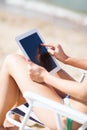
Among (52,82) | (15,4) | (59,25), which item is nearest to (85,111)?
(52,82)

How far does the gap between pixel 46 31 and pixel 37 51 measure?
5.64m

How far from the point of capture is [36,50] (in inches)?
127

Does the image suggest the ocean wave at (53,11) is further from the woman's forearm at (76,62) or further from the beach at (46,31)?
the woman's forearm at (76,62)

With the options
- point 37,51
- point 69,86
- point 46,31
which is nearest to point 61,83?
point 69,86

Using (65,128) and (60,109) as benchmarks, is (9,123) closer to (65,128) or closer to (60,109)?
(65,128)

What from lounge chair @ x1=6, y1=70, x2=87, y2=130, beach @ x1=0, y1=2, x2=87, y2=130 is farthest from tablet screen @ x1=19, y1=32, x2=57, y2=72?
beach @ x1=0, y1=2, x2=87, y2=130

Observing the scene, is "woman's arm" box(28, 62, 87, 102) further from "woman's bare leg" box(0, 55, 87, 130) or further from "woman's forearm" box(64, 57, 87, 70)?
"woman's forearm" box(64, 57, 87, 70)

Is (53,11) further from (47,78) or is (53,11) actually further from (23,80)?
(47,78)

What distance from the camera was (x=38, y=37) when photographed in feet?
10.8

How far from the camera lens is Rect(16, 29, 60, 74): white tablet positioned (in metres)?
3.12

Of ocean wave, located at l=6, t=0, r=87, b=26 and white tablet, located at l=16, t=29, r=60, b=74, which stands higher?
white tablet, located at l=16, t=29, r=60, b=74

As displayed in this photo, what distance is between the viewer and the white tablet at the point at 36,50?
3.12 m

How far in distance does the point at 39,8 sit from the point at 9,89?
9.81 metres

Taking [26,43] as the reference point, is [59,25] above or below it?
below
